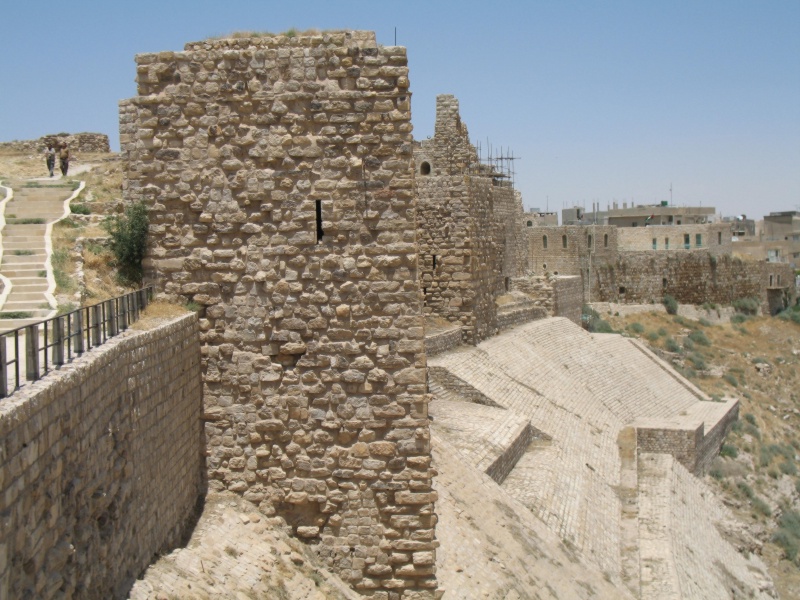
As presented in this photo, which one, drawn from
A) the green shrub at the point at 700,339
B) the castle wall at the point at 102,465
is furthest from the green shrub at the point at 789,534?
the green shrub at the point at 700,339

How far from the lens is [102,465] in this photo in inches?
214

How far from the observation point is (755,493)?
22766 millimetres

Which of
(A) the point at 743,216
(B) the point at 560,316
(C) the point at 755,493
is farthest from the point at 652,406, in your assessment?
(A) the point at 743,216

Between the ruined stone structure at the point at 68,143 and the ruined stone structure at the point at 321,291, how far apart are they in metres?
11.0

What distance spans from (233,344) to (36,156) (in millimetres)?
10631

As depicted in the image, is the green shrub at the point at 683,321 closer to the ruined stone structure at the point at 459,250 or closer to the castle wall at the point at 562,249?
the castle wall at the point at 562,249

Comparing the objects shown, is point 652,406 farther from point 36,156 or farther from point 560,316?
point 36,156

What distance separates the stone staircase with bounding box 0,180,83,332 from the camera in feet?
25.4

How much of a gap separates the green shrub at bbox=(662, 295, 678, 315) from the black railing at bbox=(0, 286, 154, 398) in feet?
127

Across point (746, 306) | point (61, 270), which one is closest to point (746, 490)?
point (61, 270)

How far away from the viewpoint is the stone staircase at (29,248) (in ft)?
25.4

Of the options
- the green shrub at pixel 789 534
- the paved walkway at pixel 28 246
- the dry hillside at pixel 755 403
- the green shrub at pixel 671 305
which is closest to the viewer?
the paved walkway at pixel 28 246

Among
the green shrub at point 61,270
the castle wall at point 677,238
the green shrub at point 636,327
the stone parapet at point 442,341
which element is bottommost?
the green shrub at point 636,327

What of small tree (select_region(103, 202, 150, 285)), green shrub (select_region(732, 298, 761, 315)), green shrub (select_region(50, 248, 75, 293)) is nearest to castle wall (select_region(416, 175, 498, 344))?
green shrub (select_region(50, 248, 75, 293))
